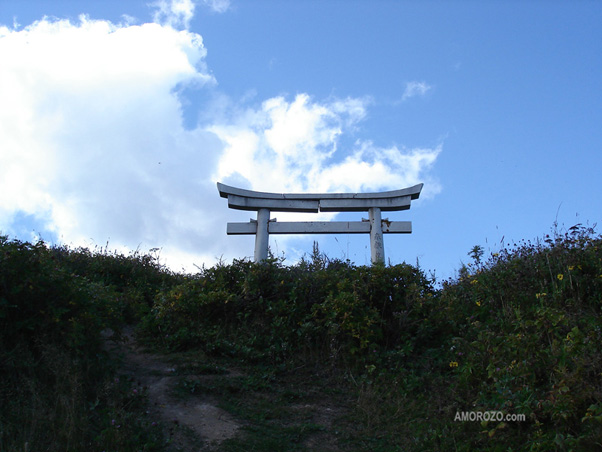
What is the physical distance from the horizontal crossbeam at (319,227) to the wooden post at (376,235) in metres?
0.12

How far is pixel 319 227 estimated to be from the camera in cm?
1183

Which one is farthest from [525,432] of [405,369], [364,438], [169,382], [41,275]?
[41,275]

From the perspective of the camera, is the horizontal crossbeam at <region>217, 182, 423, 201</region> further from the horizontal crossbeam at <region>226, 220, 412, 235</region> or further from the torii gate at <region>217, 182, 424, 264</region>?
the horizontal crossbeam at <region>226, 220, 412, 235</region>

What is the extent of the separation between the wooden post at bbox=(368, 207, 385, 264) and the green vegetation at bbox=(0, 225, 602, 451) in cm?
250

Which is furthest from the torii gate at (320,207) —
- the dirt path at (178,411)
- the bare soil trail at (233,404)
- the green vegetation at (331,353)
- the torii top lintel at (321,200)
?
the dirt path at (178,411)

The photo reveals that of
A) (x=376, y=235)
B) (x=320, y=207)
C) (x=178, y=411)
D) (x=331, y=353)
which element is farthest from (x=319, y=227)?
(x=178, y=411)

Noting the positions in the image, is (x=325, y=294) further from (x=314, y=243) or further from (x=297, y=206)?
(x=297, y=206)

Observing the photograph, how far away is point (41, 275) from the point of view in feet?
20.3

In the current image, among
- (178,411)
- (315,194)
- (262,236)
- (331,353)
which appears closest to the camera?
(178,411)

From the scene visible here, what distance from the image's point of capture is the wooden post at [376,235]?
11516 millimetres

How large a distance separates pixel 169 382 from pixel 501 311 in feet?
15.3

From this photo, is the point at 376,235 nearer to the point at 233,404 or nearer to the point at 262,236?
the point at 262,236

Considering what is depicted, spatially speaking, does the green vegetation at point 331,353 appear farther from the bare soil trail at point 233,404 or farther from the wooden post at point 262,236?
the wooden post at point 262,236

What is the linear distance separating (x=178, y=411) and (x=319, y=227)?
6.67m
